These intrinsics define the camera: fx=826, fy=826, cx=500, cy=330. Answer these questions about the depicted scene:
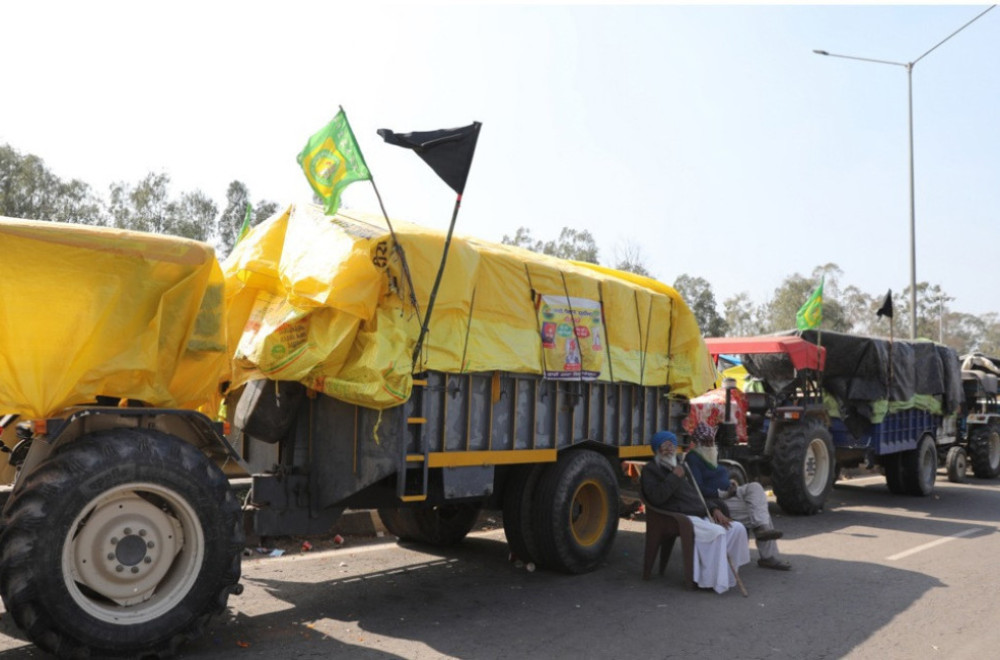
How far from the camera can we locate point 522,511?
7855mm

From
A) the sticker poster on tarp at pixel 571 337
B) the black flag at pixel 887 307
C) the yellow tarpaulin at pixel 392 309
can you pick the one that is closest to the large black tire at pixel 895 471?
the black flag at pixel 887 307

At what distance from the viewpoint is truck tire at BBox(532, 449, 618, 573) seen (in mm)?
7730

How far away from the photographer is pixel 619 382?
8695 mm

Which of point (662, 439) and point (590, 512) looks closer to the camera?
point (662, 439)

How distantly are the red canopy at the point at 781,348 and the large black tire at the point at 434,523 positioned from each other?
5.21m

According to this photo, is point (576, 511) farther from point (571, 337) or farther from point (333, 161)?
point (333, 161)

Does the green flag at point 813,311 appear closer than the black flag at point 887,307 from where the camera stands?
Yes

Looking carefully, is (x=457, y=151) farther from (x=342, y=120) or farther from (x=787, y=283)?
(x=787, y=283)

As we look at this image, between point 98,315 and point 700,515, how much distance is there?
18.1 feet

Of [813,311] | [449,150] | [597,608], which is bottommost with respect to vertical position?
[597,608]

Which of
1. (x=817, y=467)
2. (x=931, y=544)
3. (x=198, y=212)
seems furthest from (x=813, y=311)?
(x=198, y=212)

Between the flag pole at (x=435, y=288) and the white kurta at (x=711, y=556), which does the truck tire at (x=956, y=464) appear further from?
the flag pole at (x=435, y=288)

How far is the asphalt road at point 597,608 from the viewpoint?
5.72 metres

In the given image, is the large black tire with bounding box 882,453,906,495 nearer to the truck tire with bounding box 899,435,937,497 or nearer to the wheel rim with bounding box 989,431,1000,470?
the truck tire with bounding box 899,435,937,497
